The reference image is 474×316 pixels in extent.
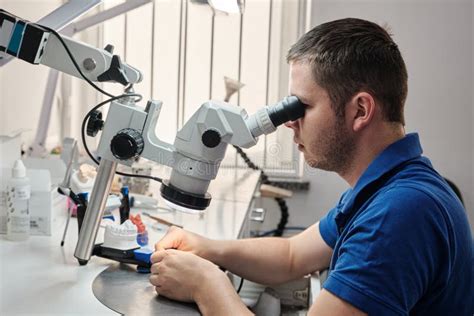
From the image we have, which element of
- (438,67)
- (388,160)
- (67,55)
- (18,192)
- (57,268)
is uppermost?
(438,67)

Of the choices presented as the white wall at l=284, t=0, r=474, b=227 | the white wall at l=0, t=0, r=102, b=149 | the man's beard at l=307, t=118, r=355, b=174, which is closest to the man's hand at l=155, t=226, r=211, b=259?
the man's beard at l=307, t=118, r=355, b=174

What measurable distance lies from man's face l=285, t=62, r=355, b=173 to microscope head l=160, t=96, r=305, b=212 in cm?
3

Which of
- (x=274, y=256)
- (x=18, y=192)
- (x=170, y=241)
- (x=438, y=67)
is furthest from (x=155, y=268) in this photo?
(x=438, y=67)

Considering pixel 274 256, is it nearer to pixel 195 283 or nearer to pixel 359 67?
pixel 195 283

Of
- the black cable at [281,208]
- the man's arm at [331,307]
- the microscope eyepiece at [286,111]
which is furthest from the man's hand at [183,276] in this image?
the black cable at [281,208]

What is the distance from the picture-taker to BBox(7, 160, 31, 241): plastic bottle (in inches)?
59.0

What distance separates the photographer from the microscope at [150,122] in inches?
42.7

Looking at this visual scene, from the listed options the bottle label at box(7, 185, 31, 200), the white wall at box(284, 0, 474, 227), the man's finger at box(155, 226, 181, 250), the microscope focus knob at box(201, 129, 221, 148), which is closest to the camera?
the microscope focus knob at box(201, 129, 221, 148)

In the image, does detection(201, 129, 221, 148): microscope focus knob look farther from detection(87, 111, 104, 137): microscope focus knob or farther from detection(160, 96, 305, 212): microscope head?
detection(87, 111, 104, 137): microscope focus knob

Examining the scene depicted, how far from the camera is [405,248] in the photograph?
967 mm

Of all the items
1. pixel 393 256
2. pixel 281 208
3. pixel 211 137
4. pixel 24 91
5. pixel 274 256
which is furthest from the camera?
pixel 281 208

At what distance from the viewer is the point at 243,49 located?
3.36m

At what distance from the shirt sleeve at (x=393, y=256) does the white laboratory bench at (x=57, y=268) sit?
44 cm

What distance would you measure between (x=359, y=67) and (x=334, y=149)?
0.17m
